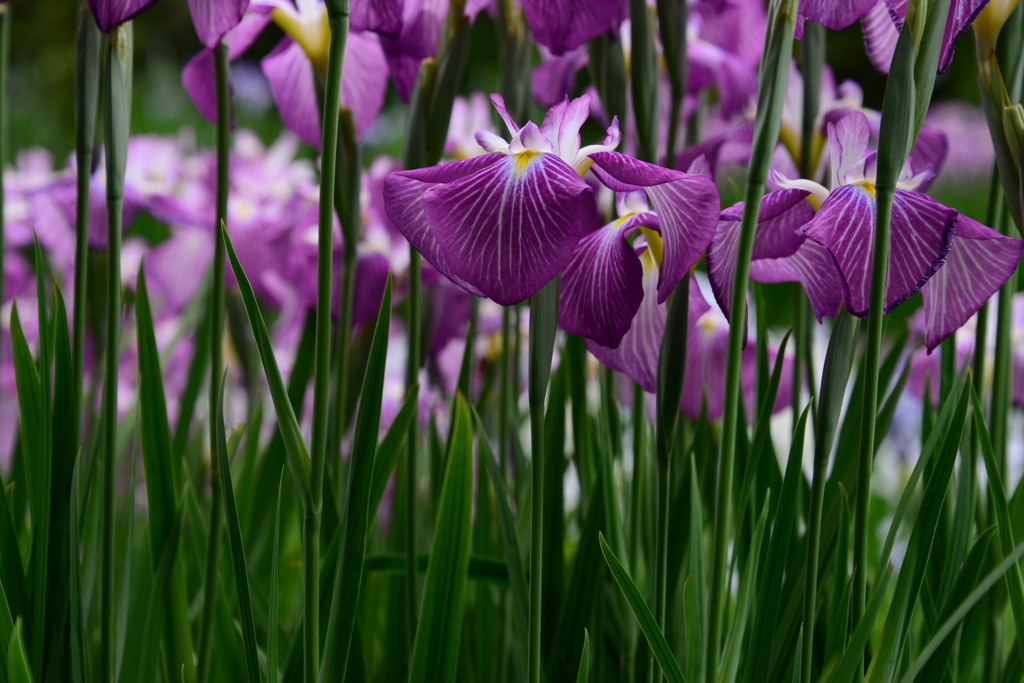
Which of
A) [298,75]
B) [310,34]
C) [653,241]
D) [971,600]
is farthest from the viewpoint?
[298,75]

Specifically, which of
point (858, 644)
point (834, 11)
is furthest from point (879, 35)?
point (858, 644)

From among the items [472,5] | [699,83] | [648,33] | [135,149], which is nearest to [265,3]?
[472,5]

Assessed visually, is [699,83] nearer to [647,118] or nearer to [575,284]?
[647,118]

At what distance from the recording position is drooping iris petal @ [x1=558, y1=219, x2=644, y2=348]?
1.22 feet

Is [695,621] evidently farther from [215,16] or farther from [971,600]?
[215,16]

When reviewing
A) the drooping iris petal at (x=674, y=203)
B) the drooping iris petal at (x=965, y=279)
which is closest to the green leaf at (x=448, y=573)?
the drooping iris petal at (x=674, y=203)

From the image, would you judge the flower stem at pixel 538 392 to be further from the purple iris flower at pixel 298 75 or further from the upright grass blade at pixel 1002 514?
the purple iris flower at pixel 298 75

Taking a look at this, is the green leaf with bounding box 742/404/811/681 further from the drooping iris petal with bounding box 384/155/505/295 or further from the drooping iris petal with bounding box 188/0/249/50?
the drooping iris petal with bounding box 188/0/249/50

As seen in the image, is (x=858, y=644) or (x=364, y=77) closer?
(x=858, y=644)

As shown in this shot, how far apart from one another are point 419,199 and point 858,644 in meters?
0.28

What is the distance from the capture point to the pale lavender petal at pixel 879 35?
0.44m

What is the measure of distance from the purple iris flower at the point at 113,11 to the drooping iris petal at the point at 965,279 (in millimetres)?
381

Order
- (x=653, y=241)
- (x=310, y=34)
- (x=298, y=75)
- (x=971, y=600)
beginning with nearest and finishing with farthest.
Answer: (x=971, y=600)
(x=653, y=241)
(x=310, y=34)
(x=298, y=75)

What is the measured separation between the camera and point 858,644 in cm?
35
